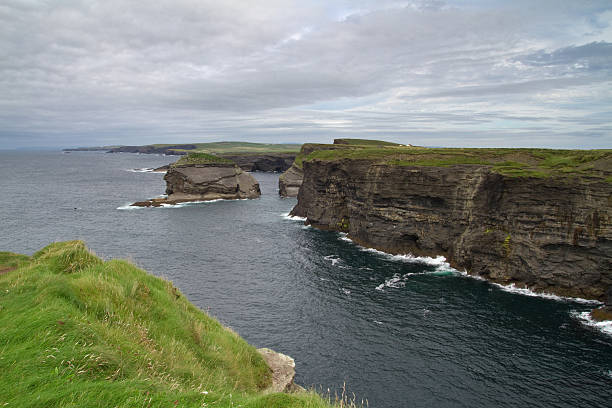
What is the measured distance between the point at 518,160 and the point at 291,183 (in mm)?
89457

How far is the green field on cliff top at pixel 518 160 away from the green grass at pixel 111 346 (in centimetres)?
5311

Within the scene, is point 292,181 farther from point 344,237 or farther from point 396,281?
point 396,281

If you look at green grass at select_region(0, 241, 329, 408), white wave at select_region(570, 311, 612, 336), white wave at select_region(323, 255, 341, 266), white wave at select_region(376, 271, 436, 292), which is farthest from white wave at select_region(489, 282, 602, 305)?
green grass at select_region(0, 241, 329, 408)

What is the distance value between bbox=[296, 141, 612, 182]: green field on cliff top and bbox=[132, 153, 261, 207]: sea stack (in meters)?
57.2

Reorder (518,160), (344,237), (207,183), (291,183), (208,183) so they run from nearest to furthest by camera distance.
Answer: (518,160), (344,237), (207,183), (208,183), (291,183)

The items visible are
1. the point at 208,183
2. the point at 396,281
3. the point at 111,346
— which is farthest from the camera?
the point at 208,183

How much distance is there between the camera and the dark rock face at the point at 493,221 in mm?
50219

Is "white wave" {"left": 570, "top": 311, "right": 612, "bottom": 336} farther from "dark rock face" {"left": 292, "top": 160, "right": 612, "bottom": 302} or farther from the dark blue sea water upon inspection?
"dark rock face" {"left": 292, "top": 160, "right": 612, "bottom": 302}

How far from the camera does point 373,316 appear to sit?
145 feet

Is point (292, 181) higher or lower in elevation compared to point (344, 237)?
higher

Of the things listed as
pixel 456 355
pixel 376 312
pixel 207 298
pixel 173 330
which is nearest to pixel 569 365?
pixel 456 355

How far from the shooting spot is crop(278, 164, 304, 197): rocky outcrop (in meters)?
144

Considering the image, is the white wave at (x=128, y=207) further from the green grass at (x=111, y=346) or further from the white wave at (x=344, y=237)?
the green grass at (x=111, y=346)

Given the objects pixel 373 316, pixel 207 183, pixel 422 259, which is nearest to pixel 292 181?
pixel 207 183
